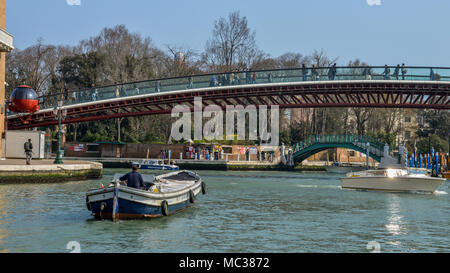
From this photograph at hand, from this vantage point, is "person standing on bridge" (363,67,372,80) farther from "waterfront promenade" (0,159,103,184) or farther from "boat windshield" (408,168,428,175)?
"waterfront promenade" (0,159,103,184)

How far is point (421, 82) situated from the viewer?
41875 millimetres

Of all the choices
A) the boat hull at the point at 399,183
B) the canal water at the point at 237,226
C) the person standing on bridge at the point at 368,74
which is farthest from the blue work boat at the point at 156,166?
the canal water at the point at 237,226

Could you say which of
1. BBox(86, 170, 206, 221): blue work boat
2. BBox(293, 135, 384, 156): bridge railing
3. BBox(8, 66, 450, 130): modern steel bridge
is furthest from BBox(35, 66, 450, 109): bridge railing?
BBox(86, 170, 206, 221): blue work boat

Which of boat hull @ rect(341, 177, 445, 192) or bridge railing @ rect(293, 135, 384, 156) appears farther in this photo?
bridge railing @ rect(293, 135, 384, 156)

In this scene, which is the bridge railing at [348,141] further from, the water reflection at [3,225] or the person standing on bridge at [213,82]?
the water reflection at [3,225]

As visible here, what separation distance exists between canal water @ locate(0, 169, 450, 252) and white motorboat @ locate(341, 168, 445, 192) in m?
3.98

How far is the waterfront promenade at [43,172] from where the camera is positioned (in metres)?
27.8

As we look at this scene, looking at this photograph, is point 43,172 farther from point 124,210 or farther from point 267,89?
point 267,89

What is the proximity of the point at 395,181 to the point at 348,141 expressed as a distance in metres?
26.5

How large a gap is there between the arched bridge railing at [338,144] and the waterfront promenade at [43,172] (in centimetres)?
2851

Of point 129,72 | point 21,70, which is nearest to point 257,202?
point 129,72

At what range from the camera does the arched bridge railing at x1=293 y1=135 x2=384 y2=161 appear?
176 feet

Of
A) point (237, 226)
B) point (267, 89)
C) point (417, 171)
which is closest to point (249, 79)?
point (267, 89)

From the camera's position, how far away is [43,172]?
97.0ft
